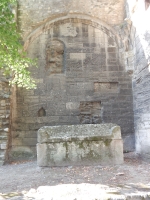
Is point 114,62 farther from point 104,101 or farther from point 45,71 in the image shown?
point 45,71

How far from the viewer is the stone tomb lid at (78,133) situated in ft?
18.3

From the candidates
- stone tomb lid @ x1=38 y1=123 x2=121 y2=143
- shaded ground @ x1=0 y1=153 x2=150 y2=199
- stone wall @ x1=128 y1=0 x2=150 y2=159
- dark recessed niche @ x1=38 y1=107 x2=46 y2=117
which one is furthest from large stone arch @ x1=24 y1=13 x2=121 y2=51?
shaded ground @ x1=0 y1=153 x2=150 y2=199

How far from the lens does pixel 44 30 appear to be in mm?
8828

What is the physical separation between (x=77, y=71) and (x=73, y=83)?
1.63 ft

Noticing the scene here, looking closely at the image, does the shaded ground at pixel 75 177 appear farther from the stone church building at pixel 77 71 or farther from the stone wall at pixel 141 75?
the stone church building at pixel 77 71

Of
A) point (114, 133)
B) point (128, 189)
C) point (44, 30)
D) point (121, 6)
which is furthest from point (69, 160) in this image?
point (121, 6)

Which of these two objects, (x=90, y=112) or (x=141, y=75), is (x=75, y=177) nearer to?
(x=90, y=112)

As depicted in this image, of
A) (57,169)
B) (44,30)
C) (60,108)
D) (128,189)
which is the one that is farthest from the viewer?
(44,30)

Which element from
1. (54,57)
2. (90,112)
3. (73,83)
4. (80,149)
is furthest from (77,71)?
(80,149)

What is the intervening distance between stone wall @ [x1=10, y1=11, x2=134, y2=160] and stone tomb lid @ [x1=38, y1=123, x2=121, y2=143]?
7.61 ft

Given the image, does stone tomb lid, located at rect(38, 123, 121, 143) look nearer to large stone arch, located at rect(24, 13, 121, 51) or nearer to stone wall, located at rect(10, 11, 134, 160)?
stone wall, located at rect(10, 11, 134, 160)

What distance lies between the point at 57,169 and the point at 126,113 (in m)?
4.10

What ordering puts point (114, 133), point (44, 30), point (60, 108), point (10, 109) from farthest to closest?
1. point (44, 30)
2. point (60, 108)
3. point (10, 109)
4. point (114, 133)

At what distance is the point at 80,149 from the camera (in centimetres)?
552
